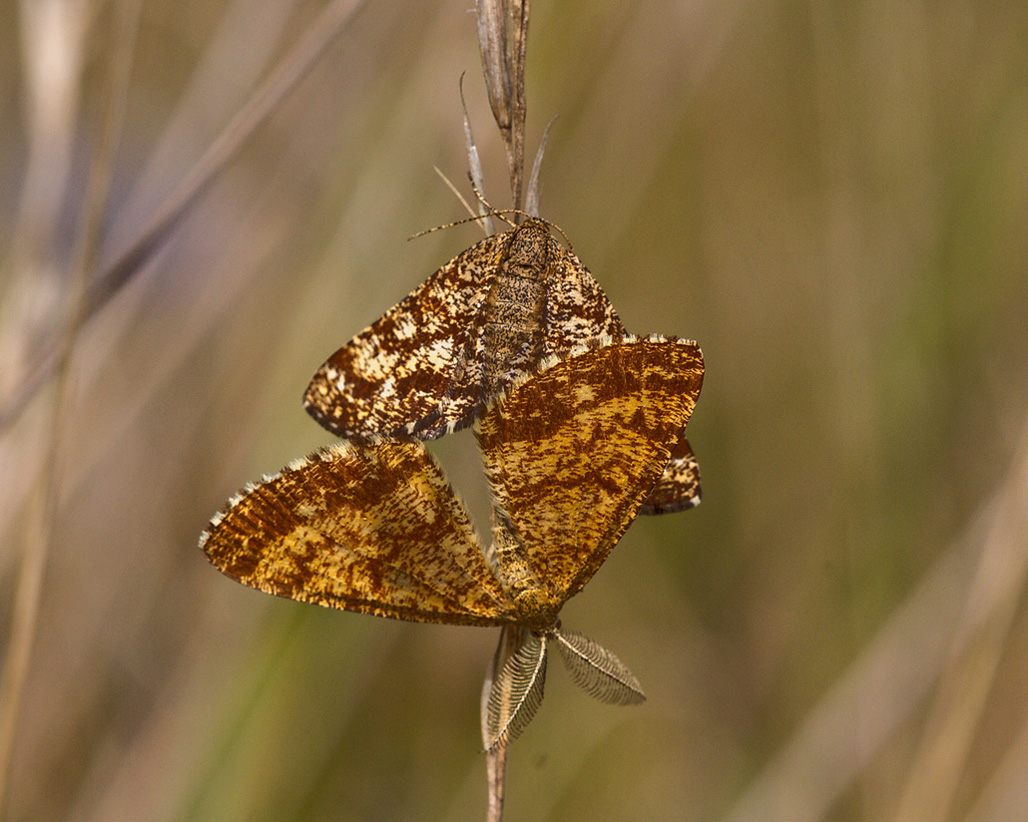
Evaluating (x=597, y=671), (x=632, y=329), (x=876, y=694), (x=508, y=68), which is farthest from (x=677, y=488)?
(x=632, y=329)

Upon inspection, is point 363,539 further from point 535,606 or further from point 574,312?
point 574,312

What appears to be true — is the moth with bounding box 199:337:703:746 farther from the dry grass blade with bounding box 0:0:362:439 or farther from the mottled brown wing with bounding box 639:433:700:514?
the dry grass blade with bounding box 0:0:362:439

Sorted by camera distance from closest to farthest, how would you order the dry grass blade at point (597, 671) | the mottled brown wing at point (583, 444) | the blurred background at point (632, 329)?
the mottled brown wing at point (583, 444) → the dry grass blade at point (597, 671) → the blurred background at point (632, 329)

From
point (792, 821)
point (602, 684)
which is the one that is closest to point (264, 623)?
point (602, 684)

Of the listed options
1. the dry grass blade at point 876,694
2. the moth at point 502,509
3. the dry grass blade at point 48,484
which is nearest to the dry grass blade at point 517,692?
the moth at point 502,509

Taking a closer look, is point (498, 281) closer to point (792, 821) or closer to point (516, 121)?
point (516, 121)

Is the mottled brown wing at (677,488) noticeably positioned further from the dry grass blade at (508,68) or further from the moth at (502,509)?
the dry grass blade at (508,68)

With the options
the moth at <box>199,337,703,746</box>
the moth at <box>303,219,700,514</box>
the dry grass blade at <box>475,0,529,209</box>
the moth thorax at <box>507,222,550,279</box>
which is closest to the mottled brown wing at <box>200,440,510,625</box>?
the moth at <box>199,337,703,746</box>
